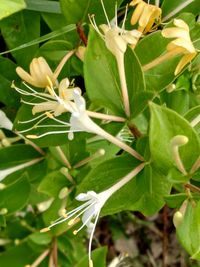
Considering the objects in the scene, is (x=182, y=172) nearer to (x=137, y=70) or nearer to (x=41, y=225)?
(x=137, y=70)

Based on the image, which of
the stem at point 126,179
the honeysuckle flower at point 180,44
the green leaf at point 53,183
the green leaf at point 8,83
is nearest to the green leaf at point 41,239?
the green leaf at point 53,183

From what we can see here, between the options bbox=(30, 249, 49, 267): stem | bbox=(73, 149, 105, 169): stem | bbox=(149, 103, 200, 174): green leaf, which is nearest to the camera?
bbox=(149, 103, 200, 174): green leaf

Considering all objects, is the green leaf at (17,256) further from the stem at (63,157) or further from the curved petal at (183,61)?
the curved petal at (183,61)

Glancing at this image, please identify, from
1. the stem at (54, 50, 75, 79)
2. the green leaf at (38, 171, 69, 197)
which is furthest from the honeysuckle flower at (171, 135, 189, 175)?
the green leaf at (38, 171, 69, 197)

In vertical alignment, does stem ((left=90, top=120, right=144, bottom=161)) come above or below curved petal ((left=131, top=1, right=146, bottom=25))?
below

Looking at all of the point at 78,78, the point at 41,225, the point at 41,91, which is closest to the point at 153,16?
the point at 41,91

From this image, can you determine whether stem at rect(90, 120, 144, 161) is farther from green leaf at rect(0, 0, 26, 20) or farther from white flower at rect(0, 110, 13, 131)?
white flower at rect(0, 110, 13, 131)

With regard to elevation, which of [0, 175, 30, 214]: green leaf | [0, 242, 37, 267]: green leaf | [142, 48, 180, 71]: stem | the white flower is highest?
[142, 48, 180, 71]: stem
